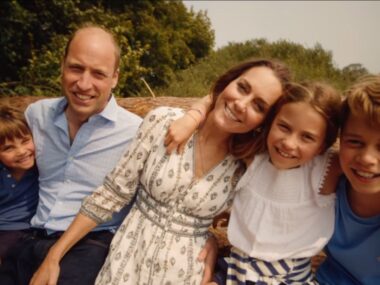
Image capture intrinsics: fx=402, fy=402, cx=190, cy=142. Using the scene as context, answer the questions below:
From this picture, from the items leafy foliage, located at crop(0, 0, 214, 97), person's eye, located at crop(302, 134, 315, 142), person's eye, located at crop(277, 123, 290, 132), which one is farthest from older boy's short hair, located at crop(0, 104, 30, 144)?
leafy foliage, located at crop(0, 0, 214, 97)

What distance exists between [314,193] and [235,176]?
0.38 metres

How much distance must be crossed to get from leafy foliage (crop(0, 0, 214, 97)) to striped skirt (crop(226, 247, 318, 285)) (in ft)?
16.2

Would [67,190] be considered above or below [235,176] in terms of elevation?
below

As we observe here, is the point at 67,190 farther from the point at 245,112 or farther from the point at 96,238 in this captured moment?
the point at 245,112

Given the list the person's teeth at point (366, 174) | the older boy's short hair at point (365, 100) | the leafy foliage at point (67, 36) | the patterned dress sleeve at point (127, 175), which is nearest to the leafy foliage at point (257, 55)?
the leafy foliage at point (67, 36)

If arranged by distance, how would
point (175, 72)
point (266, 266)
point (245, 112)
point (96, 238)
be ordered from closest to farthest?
point (245, 112), point (266, 266), point (96, 238), point (175, 72)

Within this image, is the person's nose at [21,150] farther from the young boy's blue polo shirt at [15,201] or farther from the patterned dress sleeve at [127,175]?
the patterned dress sleeve at [127,175]

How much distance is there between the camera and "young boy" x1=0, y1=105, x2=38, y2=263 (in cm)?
231

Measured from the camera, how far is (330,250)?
6.35 ft

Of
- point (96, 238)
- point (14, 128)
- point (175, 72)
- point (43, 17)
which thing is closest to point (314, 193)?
point (96, 238)

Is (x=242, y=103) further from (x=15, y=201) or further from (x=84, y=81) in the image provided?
(x=15, y=201)

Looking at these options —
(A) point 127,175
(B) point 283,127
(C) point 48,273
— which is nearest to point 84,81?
(A) point 127,175

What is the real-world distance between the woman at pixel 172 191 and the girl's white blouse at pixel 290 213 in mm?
161

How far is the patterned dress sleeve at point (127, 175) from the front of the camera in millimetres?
1942
